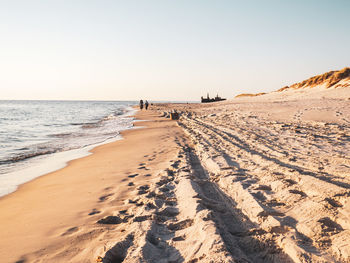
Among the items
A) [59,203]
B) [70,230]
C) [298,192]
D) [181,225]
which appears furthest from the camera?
[59,203]

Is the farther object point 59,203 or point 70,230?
point 59,203

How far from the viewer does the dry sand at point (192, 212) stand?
2033 mm

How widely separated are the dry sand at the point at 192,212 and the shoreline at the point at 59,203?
2 centimetres

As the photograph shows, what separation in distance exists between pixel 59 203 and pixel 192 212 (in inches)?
88.5

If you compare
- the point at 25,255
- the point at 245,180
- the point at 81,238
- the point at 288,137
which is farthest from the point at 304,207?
the point at 288,137

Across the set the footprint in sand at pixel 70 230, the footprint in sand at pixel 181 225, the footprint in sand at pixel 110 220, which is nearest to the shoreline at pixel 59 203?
the footprint in sand at pixel 70 230

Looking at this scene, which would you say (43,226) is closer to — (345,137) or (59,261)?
(59,261)

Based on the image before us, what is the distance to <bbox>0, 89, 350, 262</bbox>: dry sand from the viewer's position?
6.67 feet

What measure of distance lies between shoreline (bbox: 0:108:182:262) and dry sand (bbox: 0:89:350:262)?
0.02 m

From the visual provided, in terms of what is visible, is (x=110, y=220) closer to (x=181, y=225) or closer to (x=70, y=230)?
(x=70, y=230)

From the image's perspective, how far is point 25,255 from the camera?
2.23m

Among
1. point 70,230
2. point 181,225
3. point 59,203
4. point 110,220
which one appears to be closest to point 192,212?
point 181,225

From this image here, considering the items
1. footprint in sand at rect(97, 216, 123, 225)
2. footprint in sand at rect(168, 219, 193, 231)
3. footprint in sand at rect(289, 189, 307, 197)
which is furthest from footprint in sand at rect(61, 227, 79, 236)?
footprint in sand at rect(289, 189, 307, 197)

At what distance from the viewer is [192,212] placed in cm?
276
